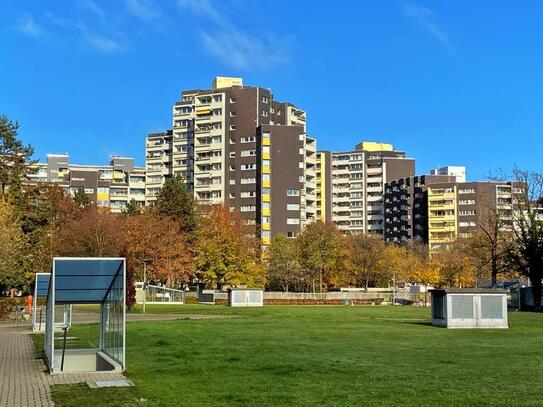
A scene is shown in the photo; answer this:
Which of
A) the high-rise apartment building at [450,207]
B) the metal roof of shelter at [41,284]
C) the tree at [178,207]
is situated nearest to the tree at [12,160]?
the tree at [178,207]

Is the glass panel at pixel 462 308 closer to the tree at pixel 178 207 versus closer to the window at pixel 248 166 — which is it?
the tree at pixel 178 207

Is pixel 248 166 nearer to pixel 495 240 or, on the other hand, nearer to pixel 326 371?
pixel 495 240

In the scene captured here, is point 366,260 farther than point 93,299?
Yes

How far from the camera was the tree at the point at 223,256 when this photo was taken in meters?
92.5

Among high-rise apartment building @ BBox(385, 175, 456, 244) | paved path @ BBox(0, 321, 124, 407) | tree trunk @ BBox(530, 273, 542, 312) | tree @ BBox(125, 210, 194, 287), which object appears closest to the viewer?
paved path @ BBox(0, 321, 124, 407)

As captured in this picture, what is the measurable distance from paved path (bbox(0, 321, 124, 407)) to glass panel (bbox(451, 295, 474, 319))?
21037 mm

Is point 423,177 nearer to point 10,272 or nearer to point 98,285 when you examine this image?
point 10,272

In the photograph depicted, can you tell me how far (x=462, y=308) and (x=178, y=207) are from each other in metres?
67.7

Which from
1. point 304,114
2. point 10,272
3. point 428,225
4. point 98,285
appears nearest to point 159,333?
point 98,285

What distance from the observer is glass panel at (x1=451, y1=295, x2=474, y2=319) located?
3506 centimetres

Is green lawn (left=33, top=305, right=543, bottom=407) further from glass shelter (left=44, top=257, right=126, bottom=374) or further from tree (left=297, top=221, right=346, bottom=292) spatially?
tree (left=297, top=221, right=346, bottom=292)

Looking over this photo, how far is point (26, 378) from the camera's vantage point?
16.8 metres

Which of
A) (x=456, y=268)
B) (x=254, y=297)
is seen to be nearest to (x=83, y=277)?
(x=254, y=297)

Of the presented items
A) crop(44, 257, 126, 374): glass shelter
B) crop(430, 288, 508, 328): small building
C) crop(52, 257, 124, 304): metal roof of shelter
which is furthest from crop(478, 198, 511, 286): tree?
crop(52, 257, 124, 304): metal roof of shelter
